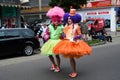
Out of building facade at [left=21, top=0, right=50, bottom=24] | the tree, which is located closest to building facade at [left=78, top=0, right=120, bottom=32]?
the tree

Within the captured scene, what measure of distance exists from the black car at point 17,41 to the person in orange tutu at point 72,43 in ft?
19.5

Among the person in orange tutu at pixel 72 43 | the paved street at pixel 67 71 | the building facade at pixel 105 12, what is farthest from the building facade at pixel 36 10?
the person in orange tutu at pixel 72 43

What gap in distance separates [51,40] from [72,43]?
970mm

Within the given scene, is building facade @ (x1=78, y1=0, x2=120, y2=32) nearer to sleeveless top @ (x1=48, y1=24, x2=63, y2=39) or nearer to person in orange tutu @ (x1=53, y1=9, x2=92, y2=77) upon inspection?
sleeveless top @ (x1=48, y1=24, x2=63, y2=39)

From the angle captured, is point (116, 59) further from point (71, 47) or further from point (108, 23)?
point (108, 23)

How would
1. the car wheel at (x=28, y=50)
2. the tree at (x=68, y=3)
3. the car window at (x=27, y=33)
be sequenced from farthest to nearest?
the tree at (x=68, y=3) → the car window at (x=27, y=33) → the car wheel at (x=28, y=50)

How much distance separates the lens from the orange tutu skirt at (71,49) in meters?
8.88

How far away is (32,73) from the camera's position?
Answer: 10.2 meters

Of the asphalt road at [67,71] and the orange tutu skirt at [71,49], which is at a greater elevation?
the orange tutu skirt at [71,49]

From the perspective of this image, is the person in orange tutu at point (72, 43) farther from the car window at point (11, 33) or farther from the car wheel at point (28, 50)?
the car wheel at point (28, 50)

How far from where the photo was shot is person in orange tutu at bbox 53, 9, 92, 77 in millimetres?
8914

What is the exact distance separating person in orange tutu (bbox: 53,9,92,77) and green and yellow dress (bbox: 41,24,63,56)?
0.31 metres

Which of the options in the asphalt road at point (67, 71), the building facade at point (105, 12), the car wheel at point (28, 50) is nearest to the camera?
the asphalt road at point (67, 71)

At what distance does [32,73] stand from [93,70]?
1.89m
